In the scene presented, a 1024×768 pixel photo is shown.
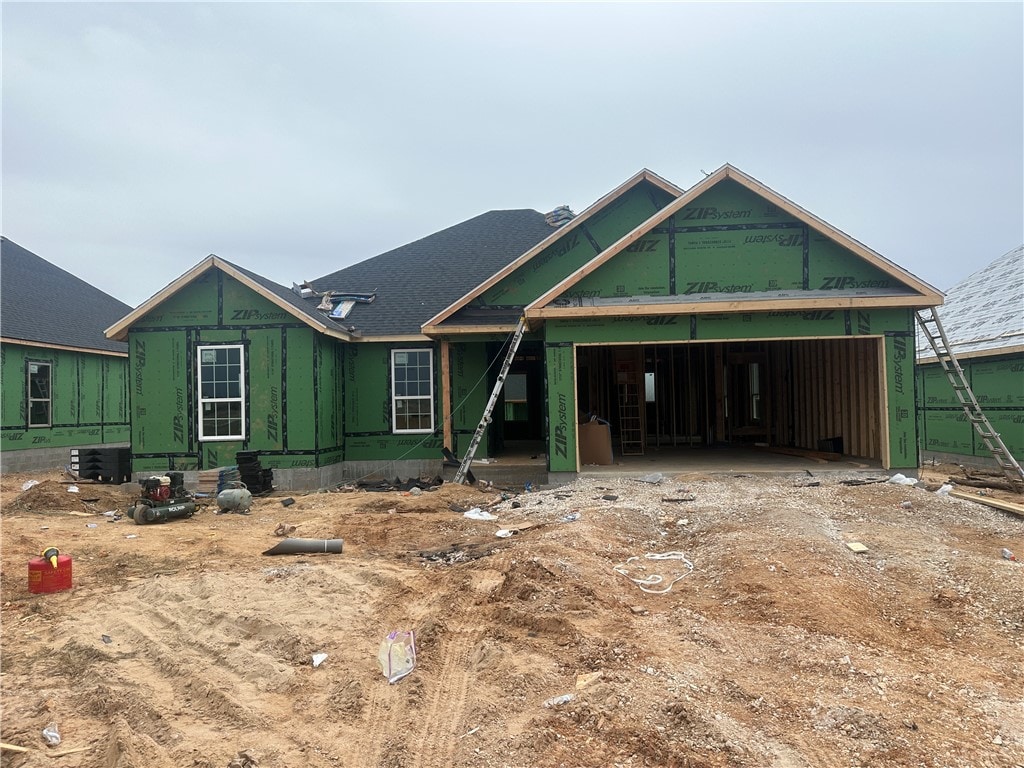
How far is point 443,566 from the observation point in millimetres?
7266

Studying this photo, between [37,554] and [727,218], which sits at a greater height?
[727,218]

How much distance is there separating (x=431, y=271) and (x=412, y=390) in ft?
15.5

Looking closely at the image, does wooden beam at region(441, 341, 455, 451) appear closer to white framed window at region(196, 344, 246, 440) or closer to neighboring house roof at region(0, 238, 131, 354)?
white framed window at region(196, 344, 246, 440)

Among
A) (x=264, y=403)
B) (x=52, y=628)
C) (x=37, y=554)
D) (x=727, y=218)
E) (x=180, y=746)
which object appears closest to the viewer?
(x=180, y=746)

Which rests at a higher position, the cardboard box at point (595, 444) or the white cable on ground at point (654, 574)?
the cardboard box at point (595, 444)

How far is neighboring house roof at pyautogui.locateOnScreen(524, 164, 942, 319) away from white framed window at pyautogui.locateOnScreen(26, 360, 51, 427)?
15868mm

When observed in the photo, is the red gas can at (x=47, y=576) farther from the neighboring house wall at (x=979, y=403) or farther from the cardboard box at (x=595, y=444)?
the neighboring house wall at (x=979, y=403)

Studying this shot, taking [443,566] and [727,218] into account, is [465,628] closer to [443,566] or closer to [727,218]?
[443,566]

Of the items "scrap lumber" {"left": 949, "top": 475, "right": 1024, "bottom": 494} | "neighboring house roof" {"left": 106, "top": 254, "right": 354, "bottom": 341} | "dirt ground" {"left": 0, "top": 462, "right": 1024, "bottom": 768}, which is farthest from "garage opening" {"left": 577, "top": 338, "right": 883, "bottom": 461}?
"dirt ground" {"left": 0, "top": 462, "right": 1024, "bottom": 768}

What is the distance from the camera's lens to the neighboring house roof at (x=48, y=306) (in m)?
19.0

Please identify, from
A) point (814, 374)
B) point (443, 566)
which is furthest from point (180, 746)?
point (814, 374)

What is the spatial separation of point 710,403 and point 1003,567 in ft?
41.2

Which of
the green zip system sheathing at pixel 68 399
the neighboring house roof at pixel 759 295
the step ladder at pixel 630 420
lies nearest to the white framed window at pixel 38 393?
the green zip system sheathing at pixel 68 399

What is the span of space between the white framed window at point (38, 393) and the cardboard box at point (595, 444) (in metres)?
16.3
